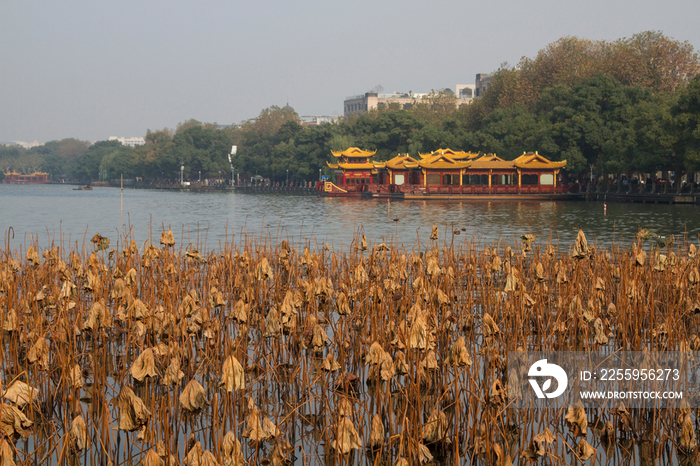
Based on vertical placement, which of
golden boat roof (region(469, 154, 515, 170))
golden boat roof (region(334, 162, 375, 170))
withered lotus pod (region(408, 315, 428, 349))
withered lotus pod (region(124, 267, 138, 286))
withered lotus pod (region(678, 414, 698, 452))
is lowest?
withered lotus pod (region(678, 414, 698, 452))

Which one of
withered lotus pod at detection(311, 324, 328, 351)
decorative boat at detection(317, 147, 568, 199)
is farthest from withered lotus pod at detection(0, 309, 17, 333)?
decorative boat at detection(317, 147, 568, 199)

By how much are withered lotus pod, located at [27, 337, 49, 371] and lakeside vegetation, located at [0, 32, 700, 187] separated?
34.2 metres

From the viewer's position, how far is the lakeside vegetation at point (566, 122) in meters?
39.0

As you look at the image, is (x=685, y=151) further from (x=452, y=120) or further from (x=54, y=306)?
(x=54, y=306)

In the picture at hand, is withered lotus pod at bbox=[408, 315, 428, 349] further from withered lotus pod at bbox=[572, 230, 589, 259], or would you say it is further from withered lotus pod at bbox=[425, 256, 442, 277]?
withered lotus pod at bbox=[425, 256, 442, 277]

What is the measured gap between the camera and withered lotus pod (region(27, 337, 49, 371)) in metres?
4.58

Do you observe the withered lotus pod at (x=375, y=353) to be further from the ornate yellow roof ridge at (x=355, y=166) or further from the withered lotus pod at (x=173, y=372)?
the ornate yellow roof ridge at (x=355, y=166)

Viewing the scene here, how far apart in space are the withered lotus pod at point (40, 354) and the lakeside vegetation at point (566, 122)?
3419cm

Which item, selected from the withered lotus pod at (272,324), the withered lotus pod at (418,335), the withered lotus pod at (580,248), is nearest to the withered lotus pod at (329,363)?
the withered lotus pod at (272,324)

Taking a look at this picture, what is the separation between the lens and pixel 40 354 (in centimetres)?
462

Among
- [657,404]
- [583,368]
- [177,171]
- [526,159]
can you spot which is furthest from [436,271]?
[177,171]

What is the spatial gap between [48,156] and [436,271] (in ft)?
525

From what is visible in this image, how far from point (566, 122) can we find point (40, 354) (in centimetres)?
4645

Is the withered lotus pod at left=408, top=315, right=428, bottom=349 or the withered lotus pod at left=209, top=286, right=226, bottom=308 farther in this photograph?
the withered lotus pod at left=209, top=286, right=226, bottom=308
